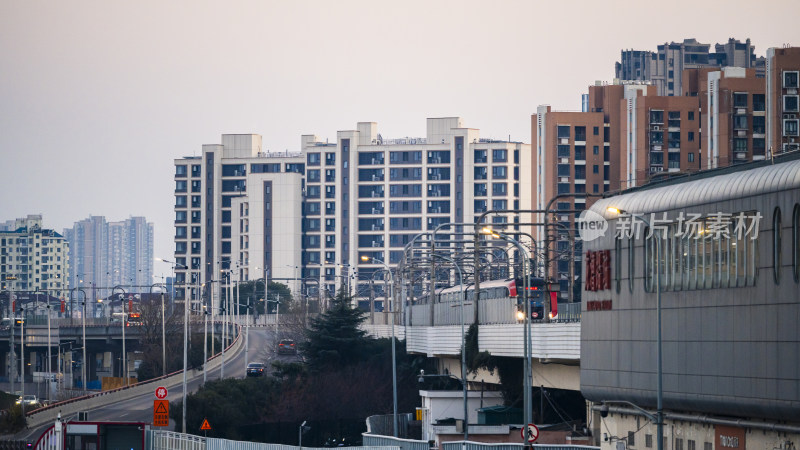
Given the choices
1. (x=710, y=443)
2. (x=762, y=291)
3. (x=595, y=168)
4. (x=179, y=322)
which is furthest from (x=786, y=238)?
(x=595, y=168)

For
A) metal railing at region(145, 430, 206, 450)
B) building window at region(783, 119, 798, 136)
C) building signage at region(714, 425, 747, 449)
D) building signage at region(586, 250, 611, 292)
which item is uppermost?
building window at region(783, 119, 798, 136)

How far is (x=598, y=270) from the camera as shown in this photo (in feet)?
161

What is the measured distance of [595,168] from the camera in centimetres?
15588

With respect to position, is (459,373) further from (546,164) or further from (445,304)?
(546,164)

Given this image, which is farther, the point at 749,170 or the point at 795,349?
the point at 749,170

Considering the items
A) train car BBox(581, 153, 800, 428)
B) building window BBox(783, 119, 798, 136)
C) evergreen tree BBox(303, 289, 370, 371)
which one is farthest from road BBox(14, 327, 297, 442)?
building window BBox(783, 119, 798, 136)

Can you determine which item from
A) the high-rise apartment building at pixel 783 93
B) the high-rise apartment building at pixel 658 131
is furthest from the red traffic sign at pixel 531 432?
the high-rise apartment building at pixel 658 131

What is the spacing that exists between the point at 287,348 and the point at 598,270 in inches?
2918

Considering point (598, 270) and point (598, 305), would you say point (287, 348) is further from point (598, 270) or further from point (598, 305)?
point (598, 305)

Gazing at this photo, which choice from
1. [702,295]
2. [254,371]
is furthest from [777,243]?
[254,371]

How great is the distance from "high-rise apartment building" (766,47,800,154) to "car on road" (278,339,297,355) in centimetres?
4766

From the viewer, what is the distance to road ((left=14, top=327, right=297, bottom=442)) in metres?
80.3

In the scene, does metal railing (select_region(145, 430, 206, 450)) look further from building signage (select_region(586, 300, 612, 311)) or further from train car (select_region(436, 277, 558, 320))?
building signage (select_region(586, 300, 612, 311))

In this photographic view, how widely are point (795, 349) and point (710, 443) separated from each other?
638 centimetres
